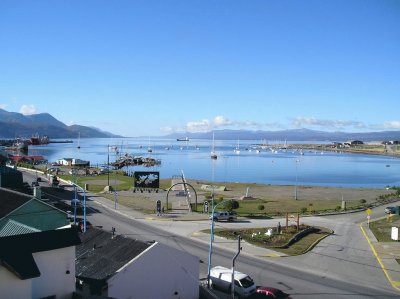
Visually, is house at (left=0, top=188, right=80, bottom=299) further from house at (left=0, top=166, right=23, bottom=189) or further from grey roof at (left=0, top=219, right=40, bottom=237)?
house at (left=0, top=166, right=23, bottom=189)

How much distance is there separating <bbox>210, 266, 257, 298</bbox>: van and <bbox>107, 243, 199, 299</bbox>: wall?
10.5 feet

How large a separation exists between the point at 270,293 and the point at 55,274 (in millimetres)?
11902

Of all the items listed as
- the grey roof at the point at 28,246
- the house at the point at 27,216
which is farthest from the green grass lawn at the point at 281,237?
the grey roof at the point at 28,246

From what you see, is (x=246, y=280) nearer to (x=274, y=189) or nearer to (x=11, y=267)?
(x=11, y=267)

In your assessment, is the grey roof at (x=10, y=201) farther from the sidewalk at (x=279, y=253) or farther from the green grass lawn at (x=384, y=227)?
the green grass lawn at (x=384, y=227)

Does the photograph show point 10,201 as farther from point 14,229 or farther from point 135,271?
point 135,271

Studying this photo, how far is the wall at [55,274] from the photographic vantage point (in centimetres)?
1791

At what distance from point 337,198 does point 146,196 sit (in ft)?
108

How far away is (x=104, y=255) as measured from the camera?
22344mm

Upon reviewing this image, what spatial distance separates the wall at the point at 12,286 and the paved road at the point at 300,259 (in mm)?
14248

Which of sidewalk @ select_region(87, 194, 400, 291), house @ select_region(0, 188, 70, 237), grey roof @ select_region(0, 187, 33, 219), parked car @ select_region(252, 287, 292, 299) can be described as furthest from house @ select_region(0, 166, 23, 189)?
parked car @ select_region(252, 287, 292, 299)

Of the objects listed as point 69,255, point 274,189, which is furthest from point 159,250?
point 274,189

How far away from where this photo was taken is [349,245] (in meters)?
38.5

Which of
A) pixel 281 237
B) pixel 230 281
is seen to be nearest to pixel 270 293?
pixel 230 281
